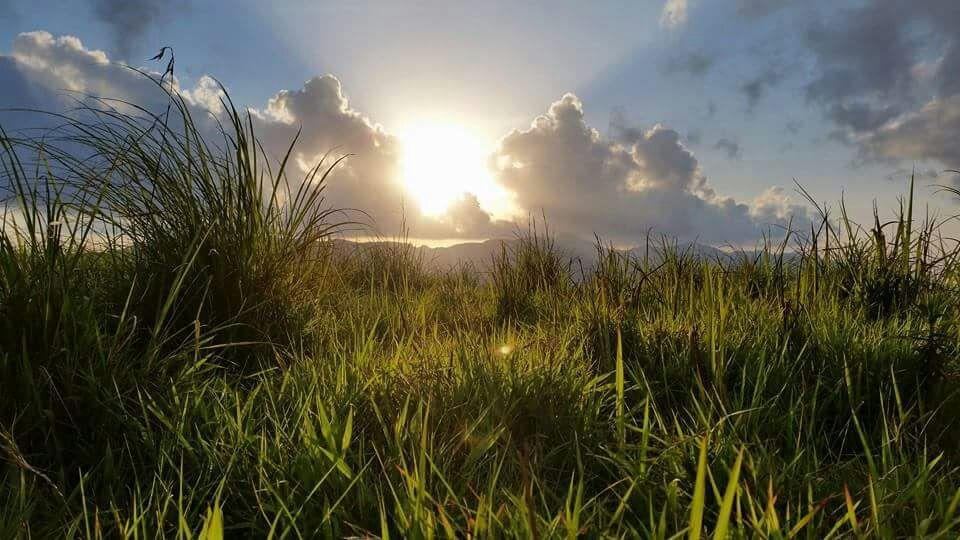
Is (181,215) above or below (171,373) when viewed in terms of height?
above

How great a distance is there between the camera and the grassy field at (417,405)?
4.14 ft

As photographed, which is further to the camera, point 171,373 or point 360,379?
point 171,373

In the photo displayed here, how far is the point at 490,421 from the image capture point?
1.66m

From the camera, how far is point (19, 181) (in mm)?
1913

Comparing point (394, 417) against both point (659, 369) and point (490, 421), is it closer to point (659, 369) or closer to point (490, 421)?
point (490, 421)

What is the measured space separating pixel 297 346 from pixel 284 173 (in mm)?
983

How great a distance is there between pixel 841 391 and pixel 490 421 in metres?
1.24

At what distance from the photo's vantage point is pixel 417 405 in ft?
6.11

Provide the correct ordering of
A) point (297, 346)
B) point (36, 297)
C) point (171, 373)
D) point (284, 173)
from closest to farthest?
point (36, 297) < point (171, 373) < point (297, 346) < point (284, 173)

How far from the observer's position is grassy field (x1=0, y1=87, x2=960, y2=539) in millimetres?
1263

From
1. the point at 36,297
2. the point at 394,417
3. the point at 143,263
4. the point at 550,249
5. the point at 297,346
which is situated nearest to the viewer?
the point at 394,417

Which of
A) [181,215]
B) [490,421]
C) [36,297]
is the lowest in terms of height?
[490,421]

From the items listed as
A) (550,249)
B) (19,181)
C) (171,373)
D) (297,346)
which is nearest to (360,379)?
(171,373)

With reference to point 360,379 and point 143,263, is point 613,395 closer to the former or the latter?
point 360,379
